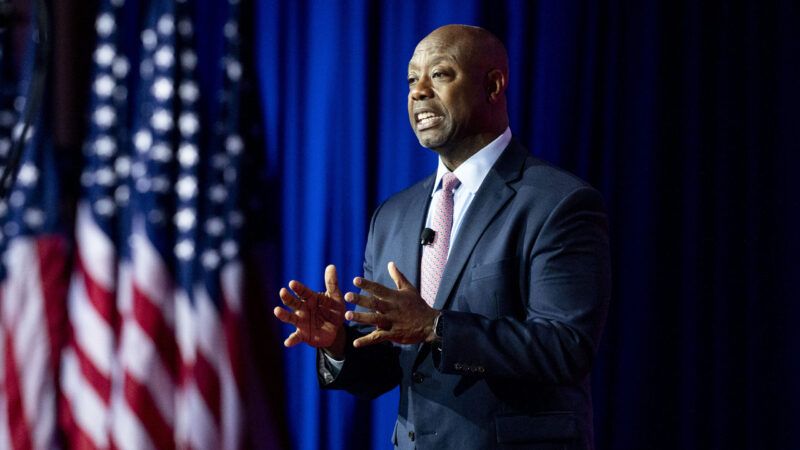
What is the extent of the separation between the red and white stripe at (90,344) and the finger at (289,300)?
1.38 metres

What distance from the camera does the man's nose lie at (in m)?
1.80

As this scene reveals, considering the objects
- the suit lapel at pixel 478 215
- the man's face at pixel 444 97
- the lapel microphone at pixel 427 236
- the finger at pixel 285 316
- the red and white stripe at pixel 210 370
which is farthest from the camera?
the red and white stripe at pixel 210 370

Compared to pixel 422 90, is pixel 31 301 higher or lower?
lower

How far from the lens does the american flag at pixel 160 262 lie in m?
2.60

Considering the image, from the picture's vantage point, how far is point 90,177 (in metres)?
2.67

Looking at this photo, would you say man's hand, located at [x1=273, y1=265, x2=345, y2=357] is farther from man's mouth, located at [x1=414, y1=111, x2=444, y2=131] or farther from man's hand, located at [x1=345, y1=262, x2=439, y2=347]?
man's mouth, located at [x1=414, y1=111, x2=444, y2=131]

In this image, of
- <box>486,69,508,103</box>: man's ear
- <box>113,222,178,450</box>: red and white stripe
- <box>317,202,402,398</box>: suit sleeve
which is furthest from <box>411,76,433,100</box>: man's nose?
<box>113,222,178,450</box>: red and white stripe

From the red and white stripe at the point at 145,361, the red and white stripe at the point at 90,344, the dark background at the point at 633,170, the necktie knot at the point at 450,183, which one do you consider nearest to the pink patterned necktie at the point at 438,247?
the necktie knot at the point at 450,183

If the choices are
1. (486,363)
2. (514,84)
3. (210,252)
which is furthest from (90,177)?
(486,363)

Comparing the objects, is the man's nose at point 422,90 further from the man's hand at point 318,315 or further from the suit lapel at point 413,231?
the man's hand at point 318,315

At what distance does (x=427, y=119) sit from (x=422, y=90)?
69mm

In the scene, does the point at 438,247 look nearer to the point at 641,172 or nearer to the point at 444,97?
the point at 444,97

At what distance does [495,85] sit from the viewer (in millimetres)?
1854

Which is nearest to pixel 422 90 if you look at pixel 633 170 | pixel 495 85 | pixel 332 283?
pixel 495 85
